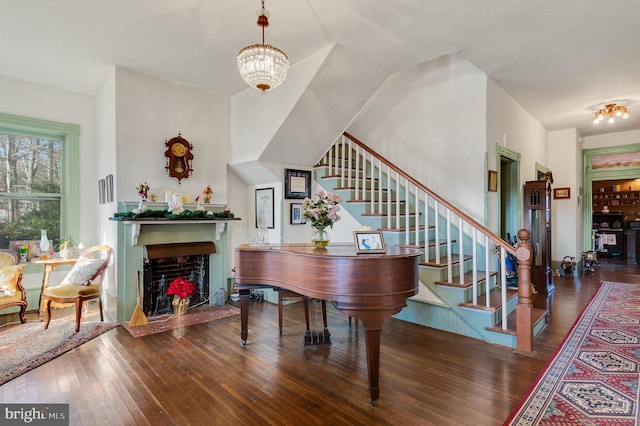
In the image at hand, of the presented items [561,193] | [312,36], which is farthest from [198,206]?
A: [561,193]

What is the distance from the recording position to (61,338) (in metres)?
3.41

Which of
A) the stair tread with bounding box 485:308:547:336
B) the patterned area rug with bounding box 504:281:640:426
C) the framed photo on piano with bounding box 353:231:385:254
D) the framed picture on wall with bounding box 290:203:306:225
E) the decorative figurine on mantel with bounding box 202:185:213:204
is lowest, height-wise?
the patterned area rug with bounding box 504:281:640:426

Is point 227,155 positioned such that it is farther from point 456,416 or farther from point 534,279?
point 534,279

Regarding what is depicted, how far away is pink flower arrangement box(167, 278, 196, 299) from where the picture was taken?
4246mm

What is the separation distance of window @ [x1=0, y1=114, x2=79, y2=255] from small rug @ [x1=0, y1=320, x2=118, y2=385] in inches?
56.5

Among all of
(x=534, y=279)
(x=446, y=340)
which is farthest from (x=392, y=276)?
(x=534, y=279)

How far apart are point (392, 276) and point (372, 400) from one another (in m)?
0.87

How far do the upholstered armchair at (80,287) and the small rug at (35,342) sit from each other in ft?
0.48

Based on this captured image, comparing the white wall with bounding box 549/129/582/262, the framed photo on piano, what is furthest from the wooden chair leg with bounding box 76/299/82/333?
the white wall with bounding box 549/129/582/262

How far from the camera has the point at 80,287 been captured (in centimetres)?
372

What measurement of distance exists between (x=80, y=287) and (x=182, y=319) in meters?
1.18

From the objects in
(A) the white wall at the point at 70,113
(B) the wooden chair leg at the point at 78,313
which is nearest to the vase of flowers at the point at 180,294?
(B) the wooden chair leg at the point at 78,313

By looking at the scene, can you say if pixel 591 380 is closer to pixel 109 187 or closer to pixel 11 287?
pixel 109 187

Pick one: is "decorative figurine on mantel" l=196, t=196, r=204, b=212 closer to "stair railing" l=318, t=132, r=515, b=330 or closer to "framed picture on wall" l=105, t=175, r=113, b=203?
"framed picture on wall" l=105, t=175, r=113, b=203
